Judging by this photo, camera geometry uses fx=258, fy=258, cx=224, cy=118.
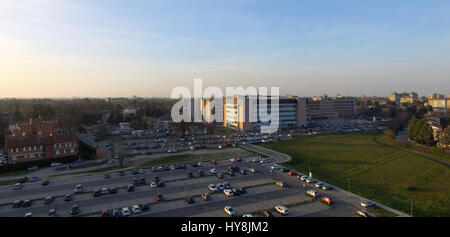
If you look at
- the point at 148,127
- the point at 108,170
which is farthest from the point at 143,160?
the point at 148,127

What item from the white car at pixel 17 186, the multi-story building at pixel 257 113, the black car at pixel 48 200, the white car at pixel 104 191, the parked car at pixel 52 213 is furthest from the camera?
the multi-story building at pixel 257 113

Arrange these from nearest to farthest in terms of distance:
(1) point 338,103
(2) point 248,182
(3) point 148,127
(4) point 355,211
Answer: (4) point 355,211, (2) point 248,182, (3) point 148,127, (1) point 338,103

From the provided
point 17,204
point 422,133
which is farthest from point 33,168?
point 422,133

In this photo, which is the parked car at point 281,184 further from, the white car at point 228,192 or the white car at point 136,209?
the white car at point 136,209

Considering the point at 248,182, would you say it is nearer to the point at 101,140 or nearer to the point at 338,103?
the point at 101,140

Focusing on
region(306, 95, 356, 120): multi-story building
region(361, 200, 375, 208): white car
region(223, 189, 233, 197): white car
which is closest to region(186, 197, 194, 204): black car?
region(223, 189, 233, 197): white car

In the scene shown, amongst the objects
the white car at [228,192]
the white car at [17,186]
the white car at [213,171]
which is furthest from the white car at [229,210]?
the white car at [17,186]
